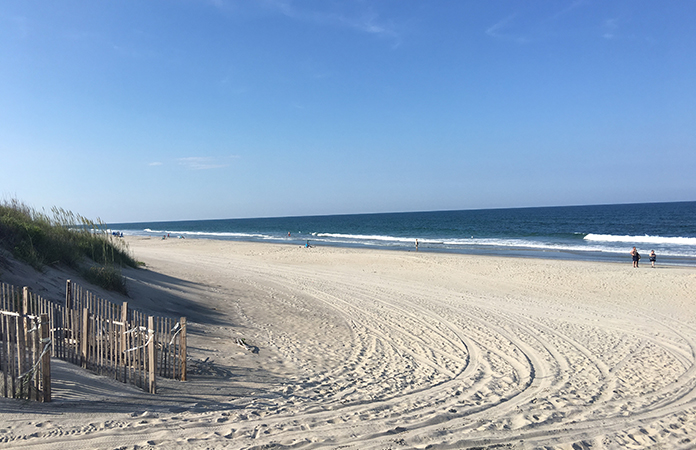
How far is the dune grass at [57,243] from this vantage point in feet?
33.1

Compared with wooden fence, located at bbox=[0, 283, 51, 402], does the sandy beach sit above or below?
below

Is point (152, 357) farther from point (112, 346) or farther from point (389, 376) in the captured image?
point (389, 376)

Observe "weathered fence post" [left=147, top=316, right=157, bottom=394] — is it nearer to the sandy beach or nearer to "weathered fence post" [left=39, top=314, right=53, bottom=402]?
the sandy beach

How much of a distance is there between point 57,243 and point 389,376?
9.74m

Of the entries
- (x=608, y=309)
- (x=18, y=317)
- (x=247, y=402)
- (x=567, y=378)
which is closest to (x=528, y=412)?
(x=567, y=378)

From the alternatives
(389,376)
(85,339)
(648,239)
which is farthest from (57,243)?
(648,239)

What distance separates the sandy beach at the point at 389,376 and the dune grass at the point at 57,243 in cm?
64

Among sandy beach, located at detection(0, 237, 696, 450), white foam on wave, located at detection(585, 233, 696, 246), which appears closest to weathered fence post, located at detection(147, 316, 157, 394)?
sandy beach, located at detection(0, 237, 696, 450)

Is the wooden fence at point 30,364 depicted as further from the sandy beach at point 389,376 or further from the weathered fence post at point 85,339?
the weathered fence post at point 85,339

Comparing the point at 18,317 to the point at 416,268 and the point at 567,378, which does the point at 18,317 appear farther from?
the point at 416,268

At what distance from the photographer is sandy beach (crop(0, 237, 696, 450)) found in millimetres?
4613

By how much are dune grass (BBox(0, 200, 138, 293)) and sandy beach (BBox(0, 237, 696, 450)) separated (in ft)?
2.11

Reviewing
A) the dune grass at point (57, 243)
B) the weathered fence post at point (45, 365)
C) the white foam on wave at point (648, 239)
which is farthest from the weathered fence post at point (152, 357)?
the white foam on wave at point (648, 239)

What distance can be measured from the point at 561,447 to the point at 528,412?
0.98 m
